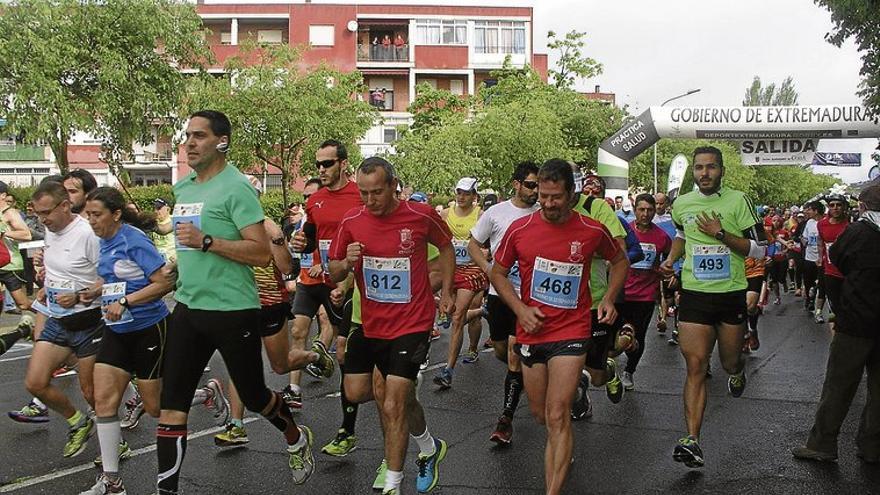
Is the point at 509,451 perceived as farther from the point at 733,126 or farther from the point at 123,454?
the point at 733,126

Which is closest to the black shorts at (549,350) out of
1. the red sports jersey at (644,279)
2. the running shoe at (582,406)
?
the running shoe at (582,406)

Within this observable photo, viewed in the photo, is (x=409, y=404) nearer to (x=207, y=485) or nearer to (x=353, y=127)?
(x=207, y=485)

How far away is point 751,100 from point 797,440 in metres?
106

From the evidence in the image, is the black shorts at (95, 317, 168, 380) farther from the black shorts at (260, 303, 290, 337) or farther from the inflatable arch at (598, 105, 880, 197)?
the inflatable arch at (598, 105, 880, 197)

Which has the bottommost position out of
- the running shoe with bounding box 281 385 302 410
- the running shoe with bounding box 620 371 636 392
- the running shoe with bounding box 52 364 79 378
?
the running shoe with bounding box 52 364 79 378

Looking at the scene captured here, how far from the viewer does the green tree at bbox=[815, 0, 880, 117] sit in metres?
14.2

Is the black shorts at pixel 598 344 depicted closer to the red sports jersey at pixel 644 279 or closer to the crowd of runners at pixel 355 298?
the crowd of runners at pixel 355 298

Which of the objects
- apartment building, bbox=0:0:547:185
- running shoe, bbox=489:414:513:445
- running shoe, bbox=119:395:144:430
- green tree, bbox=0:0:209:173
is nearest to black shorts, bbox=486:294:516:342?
running shoe, bbox=489:414:513:445

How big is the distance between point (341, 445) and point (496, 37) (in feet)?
169

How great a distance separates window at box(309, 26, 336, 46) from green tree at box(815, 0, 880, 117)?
40842mm

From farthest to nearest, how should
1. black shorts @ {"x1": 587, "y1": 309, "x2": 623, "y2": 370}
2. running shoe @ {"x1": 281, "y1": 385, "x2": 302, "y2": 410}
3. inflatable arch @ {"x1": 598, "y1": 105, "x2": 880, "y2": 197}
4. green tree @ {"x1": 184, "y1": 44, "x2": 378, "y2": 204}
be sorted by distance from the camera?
green tree @ {"x1": 184, "y1": 44, "x2": 378, "y2": 204}
inflatable arch @ {"x1": 598, "y1": 105, "x2": 880, "y2": 197}
running shoe @ {"x1": 281, "y1": 385, "x2": 302, "y2": 410}
black shorts @ {"x1": 587, "y1": 309, "x2": 623, "y2": 370}

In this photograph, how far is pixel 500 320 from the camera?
809 centimetres

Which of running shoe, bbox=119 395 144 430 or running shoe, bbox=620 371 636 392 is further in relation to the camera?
running shoe, bbox=620 371 636 392

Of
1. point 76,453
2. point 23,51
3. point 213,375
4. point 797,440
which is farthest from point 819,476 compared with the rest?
point 23,51
